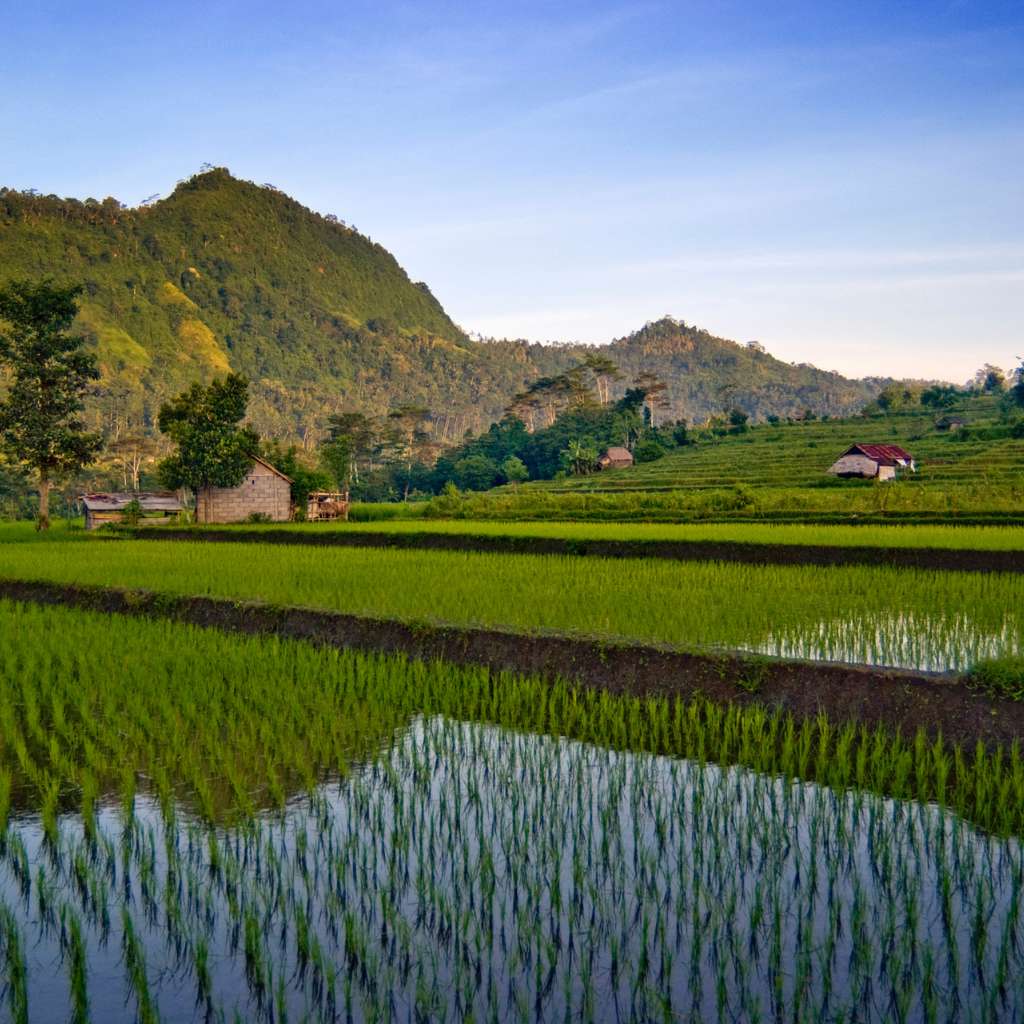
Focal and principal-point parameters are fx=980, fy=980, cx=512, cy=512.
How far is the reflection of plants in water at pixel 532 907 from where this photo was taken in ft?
11.5

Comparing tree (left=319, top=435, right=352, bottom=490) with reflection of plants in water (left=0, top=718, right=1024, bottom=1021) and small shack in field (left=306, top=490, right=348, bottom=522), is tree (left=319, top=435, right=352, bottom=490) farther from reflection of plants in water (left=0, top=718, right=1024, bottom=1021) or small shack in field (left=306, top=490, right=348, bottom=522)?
reflection of plants in water (left=0, top=718, right=1024, bottom=1021)

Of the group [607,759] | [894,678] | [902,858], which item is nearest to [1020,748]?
[894,678]

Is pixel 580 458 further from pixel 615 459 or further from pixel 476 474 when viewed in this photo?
pixel 476 474

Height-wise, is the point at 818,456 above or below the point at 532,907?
above

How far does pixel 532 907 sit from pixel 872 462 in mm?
56956

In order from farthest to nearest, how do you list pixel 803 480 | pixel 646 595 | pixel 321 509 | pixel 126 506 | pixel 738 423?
pixel 738 423 < pixel 803 480 < pixel 321 509 < pixel 126 506 < pixel 646 595

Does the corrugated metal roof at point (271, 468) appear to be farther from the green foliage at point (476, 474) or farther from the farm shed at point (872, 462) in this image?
the green foliage at point (476, 474)

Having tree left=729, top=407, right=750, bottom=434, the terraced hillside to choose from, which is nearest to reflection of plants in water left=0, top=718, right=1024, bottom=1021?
the terraced hillside

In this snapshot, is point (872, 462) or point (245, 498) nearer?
point (245, 498)

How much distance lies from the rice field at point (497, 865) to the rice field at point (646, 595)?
2.08m

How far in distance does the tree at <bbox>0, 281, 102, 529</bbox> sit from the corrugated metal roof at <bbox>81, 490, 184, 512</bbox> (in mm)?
10385

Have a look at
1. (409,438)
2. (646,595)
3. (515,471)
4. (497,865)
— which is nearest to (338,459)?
(515,471)

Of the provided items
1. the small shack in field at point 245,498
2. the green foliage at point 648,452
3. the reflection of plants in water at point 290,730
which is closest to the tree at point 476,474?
the green foliage at point 648,452

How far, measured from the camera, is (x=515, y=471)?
8650cm
